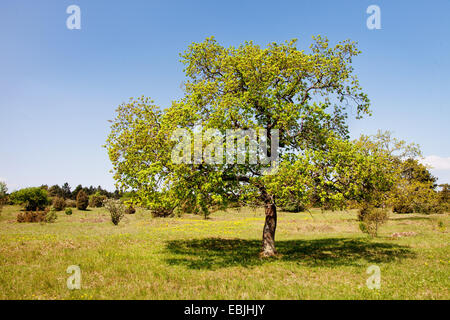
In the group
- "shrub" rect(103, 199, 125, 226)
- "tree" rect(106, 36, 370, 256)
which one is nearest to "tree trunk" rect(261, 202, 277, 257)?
"tree" rect(106, 36, 370, 256)

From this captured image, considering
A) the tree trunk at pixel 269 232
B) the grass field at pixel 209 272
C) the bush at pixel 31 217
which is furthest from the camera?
the bush at pixel 31 217

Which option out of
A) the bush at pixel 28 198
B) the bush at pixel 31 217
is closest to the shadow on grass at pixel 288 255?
the bush at pixel 31 217

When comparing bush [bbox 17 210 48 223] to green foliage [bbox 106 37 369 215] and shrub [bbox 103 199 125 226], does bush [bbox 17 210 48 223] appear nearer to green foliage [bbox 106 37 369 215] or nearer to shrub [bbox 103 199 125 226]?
shrub [bbox 103 199 125 226]

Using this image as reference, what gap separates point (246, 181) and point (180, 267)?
6.89m

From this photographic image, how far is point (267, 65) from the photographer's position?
18.2 m

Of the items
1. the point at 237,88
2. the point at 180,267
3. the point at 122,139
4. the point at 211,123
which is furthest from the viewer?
the point at 237,88

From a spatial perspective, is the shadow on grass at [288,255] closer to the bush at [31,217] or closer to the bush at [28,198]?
the bush at [31,217]

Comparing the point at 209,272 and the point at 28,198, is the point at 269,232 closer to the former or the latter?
the point at 209,272

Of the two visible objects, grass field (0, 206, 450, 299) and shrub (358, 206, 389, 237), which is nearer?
grass field (0, 206, 450, 299)

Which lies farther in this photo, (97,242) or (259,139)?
(97,242)

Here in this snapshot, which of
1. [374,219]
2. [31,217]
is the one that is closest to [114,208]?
[31,217]
